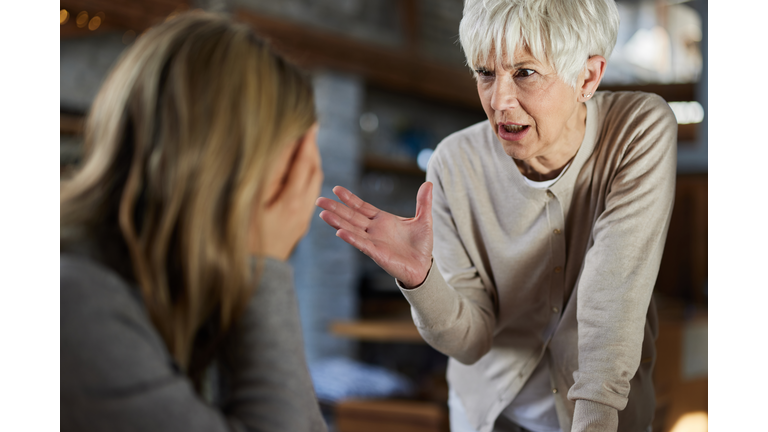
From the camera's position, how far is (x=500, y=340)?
0.81 meters

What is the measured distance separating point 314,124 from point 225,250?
19 centimetres

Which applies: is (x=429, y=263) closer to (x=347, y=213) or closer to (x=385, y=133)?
(x=347, y=213)

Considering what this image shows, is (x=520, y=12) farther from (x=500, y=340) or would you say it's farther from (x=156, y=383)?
(x=156, y=383)

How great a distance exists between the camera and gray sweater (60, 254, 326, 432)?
562 mm

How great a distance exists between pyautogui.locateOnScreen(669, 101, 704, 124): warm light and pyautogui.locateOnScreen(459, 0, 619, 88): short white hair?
15cm

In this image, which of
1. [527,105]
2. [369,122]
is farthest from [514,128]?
[369,122]

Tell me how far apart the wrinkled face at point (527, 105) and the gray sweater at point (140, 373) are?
0.34 meters

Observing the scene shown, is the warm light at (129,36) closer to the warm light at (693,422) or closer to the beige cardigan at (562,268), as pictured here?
the beige cardigan at (562,268)

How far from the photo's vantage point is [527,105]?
0.68 metres

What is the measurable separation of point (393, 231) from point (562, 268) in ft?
0.67

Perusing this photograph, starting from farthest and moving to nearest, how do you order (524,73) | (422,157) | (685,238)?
Result: (422,157) → (685,238) → (524,73)
